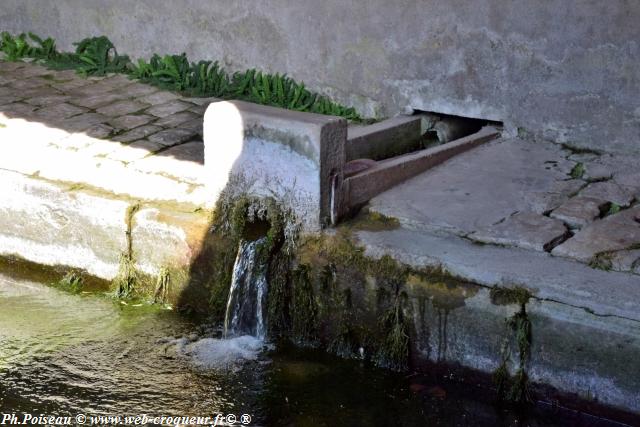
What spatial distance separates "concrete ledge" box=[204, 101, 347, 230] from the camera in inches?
182

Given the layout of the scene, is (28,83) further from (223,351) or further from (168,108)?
(223,351)

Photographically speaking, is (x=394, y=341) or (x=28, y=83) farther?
(x=28, y=83)

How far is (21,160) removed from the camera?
5746mm

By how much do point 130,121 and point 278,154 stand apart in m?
2.07

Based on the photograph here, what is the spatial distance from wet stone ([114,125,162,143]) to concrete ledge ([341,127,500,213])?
1715mm

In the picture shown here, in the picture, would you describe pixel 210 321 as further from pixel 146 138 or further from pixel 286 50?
pixel 286 50

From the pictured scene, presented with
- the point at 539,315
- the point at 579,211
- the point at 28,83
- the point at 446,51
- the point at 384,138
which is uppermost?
the point at 446,51

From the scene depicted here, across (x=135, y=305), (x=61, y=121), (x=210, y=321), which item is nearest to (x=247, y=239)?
(x=210, y=321)

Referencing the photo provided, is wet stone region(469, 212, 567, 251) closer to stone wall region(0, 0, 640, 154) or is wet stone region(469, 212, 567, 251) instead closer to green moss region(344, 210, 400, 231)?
green moss region(344, 210, 400, 231)

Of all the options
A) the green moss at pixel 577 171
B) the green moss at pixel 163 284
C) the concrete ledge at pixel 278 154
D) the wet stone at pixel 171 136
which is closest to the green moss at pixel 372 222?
the concrete ledge at pixel 278 154

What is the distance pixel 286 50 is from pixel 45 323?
2796 mm

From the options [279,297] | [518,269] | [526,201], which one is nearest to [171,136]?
[279,297]

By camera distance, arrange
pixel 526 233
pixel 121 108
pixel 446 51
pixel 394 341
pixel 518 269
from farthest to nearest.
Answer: pixel 121 108, pixel 446 51, pixel 526 233, pixel 394 341, pixel 518 269

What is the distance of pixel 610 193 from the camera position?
5148 millimetres
